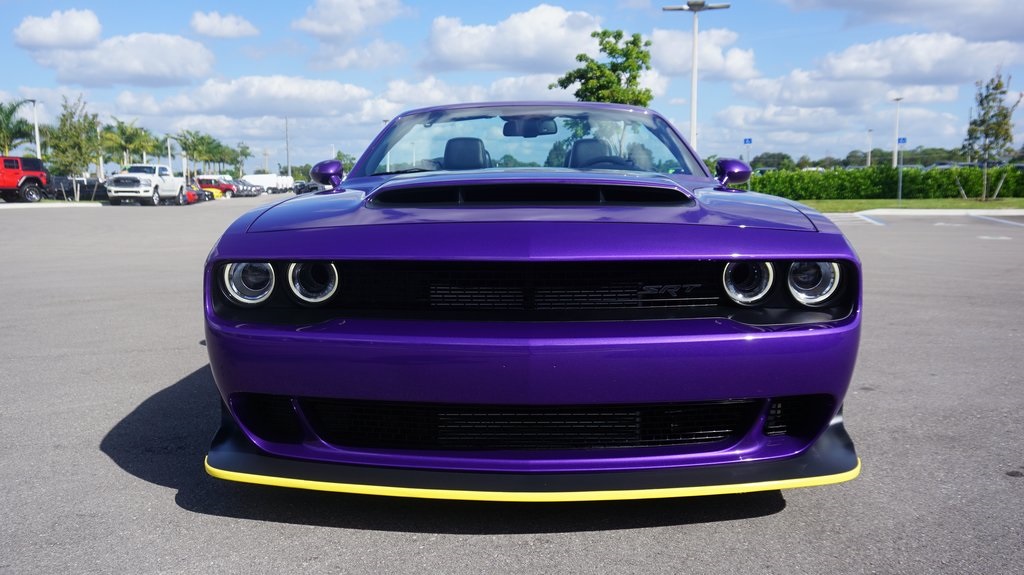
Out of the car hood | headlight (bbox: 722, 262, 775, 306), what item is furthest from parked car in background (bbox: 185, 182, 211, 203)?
headlight (bbox: 722, 262, 775, 306)

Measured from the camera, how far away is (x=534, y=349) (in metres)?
1.95

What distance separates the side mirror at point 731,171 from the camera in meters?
3.54

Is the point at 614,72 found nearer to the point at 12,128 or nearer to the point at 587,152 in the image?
the point at 587,152

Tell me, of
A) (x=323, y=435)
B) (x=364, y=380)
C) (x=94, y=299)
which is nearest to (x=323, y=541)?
(x=323, y=435)

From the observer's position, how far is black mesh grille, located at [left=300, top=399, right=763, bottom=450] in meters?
2.13

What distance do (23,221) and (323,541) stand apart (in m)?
21.7

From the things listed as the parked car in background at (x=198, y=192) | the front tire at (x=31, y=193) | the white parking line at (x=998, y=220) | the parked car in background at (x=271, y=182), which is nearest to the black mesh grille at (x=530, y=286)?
the white parking line at (x=998, y=220)

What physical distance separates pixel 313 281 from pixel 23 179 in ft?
124

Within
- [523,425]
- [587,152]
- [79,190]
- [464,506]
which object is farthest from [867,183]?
[79,190]

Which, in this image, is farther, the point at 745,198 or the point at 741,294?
the point at 745,198

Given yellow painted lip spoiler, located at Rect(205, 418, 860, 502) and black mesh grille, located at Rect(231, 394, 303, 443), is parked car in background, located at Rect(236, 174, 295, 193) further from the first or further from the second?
yellow painted lip spoiler, located at Rect(205, 418, 860, 502)

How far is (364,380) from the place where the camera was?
2045 mm

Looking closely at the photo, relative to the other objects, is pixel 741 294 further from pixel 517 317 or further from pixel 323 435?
pixel 323 435

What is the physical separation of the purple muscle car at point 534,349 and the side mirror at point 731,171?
4.04 ft
